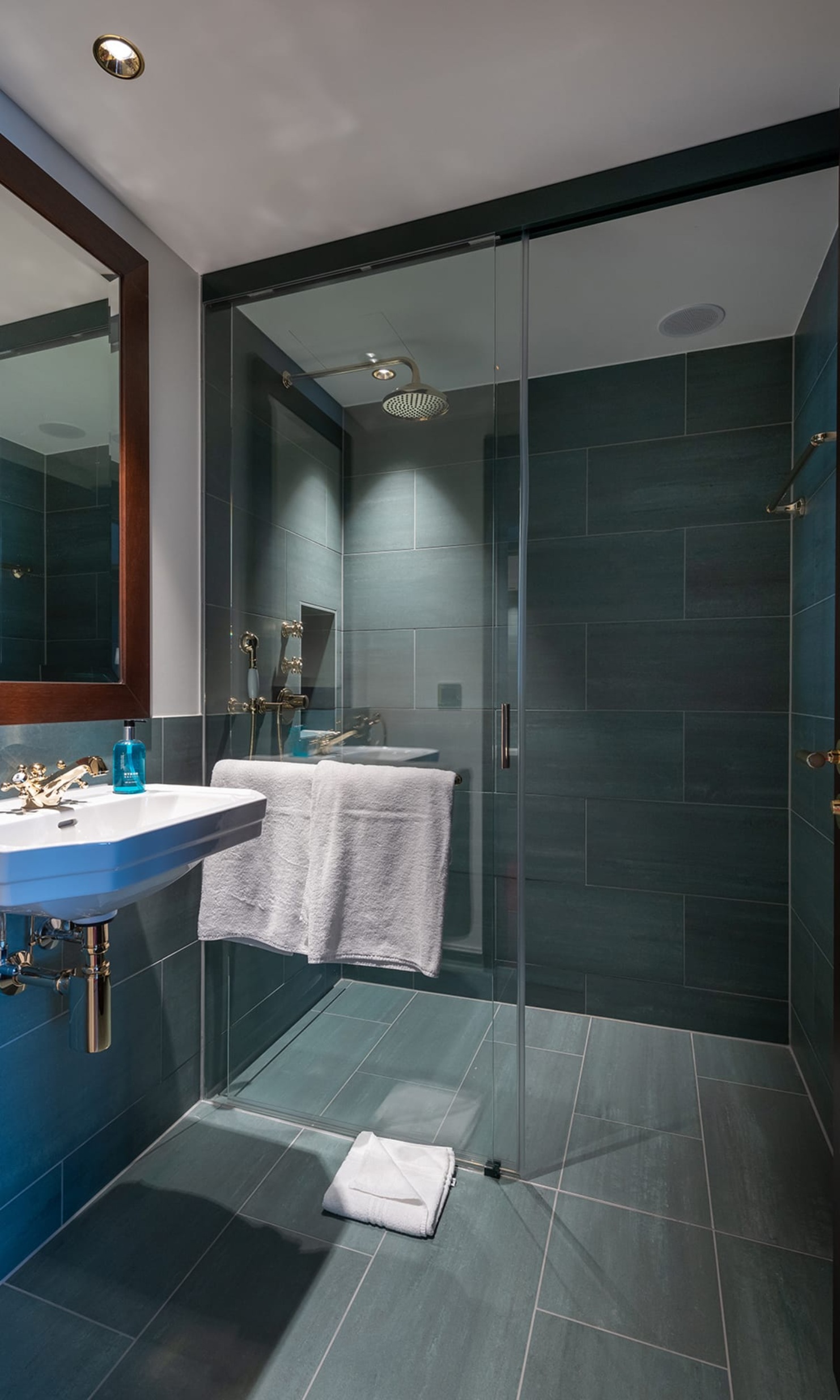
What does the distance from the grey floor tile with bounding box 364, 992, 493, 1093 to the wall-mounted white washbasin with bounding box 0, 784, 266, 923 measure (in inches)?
26.4

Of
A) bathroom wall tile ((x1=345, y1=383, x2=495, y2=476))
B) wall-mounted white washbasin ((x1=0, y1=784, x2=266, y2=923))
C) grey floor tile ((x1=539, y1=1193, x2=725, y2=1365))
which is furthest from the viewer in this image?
bathroom wall tile ((x1=345, y1=383, x2=495, y2=476))

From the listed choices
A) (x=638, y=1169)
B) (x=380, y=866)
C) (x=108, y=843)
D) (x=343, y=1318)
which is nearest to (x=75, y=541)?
(x=108, y=843)

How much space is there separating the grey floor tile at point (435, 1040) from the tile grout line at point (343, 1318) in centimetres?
35

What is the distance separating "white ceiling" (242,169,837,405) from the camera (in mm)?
1708

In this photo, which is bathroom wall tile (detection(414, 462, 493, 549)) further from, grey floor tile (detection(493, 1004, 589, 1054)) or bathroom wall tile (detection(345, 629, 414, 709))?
grey floor tile (detection(493, 1004, 589, 1054))

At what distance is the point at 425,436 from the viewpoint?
68.2 inches

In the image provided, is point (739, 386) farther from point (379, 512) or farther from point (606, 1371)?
point (606, 1371)

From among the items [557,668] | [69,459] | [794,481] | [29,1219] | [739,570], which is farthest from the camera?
[557,668]

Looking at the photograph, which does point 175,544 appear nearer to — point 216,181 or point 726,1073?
point 216,181

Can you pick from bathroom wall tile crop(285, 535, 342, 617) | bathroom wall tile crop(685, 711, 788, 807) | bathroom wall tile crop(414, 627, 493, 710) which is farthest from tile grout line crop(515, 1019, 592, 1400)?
bathroom wall tile crop(285, 535, 342, 617)

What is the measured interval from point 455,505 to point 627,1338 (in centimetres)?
173

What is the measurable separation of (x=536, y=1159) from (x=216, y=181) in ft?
8.24

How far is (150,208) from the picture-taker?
1.76 m

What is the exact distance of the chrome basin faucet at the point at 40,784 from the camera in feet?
4.58
